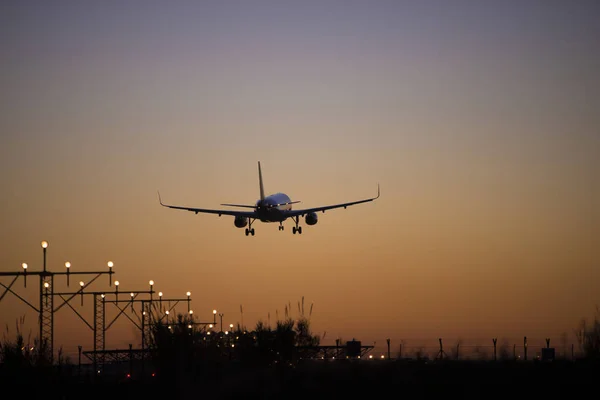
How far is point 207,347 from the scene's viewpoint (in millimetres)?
60812

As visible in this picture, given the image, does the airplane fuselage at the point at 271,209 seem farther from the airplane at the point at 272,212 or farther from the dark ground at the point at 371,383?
the dark ground at the point at 371,383

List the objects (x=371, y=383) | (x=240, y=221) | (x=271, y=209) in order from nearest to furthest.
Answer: (x=371, y=383)
(x=271, y=209)
(x=240, y=221)

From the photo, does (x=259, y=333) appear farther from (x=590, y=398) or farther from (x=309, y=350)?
(x=590, y=398)

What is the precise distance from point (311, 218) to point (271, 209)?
619cm

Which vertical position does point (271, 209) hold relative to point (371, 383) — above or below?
above

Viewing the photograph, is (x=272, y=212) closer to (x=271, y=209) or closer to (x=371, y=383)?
(x=271, y=209)

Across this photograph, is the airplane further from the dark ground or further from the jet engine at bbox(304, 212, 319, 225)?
the dark ground

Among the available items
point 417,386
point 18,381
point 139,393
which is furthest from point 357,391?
point 18,381

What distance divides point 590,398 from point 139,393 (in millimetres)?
22974

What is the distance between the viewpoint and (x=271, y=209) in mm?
98188

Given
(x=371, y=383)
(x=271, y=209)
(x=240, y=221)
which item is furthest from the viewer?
(x=240, y=221)

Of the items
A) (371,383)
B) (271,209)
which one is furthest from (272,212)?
(371,383)

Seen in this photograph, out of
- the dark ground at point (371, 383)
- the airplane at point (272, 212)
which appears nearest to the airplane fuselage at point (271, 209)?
the airplane at point (272, 212)

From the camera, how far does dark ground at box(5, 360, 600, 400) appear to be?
161ft
